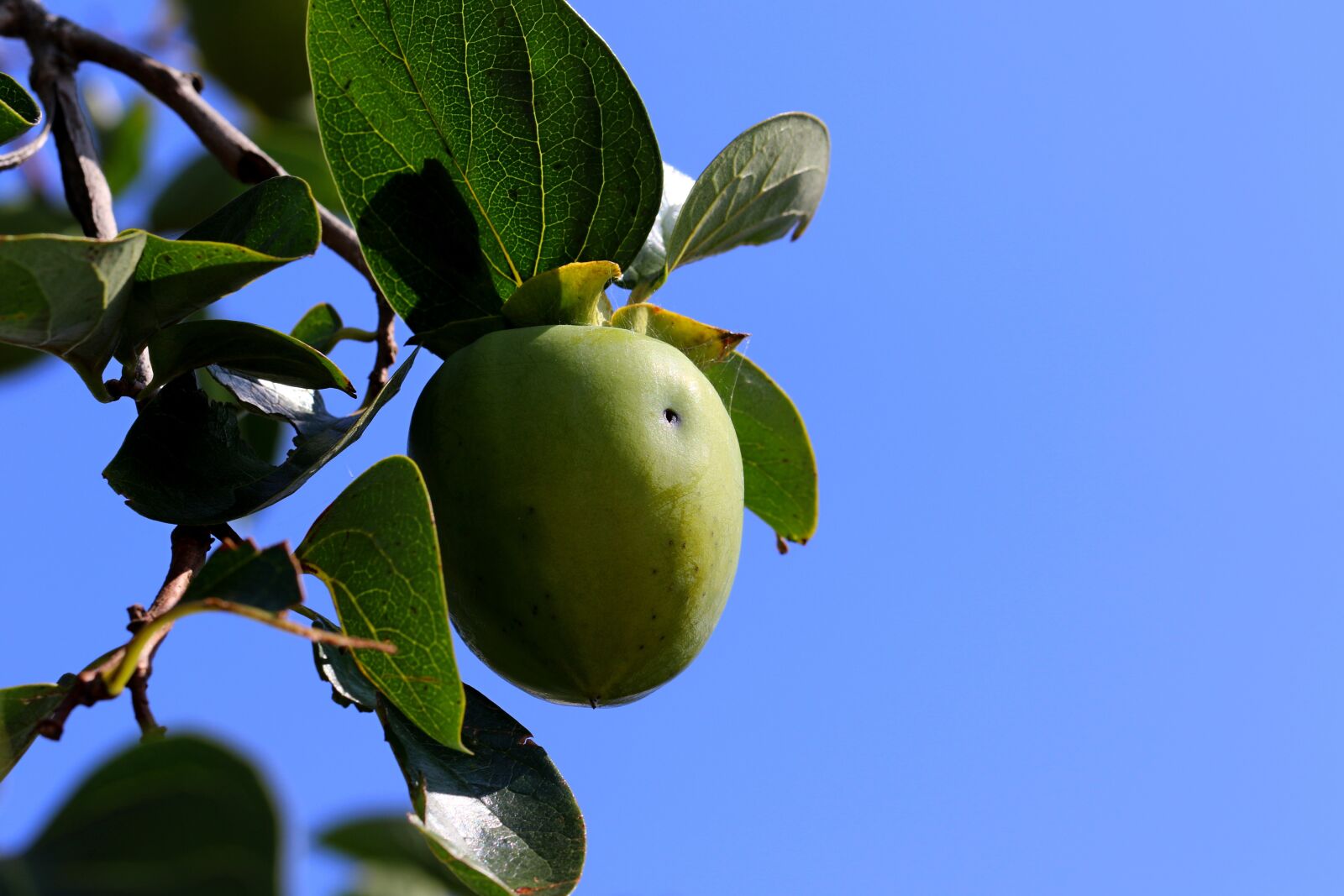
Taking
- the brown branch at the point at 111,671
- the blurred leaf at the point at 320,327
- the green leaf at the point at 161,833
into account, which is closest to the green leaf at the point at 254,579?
the brown branch at the point at 111,671

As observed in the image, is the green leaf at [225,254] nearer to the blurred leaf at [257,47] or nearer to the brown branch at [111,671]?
the brown branch at [111,671]

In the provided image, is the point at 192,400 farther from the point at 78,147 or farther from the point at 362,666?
the point at 78,147

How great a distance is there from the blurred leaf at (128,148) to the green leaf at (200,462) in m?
1.66

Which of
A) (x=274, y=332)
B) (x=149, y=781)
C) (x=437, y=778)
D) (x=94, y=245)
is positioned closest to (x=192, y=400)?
(x=274, y=332)

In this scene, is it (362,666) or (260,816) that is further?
(362,666)

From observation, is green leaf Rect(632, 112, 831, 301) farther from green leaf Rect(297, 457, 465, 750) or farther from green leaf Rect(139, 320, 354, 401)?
green leaf Rect(297, 457, 465, 750)

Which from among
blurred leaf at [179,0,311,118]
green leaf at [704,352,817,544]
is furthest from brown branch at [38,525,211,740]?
blurred leaf at [179,0,311,118]

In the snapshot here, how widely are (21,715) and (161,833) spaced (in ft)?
1.25

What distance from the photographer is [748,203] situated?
158cm

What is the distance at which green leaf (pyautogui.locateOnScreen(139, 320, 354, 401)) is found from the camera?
1234mm

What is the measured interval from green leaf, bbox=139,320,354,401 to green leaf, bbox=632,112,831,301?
40cm

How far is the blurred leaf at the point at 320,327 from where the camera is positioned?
6.15ft

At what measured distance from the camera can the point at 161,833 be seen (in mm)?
772

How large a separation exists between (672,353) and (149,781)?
2.15 ft
